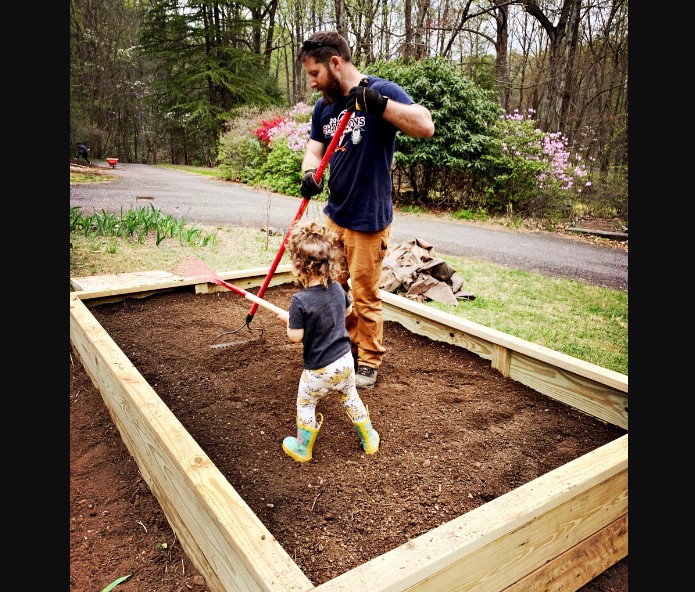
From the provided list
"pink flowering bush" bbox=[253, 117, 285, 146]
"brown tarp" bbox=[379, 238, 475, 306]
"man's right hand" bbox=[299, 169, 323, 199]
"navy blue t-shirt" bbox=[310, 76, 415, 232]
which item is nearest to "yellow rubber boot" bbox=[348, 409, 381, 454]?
"navy blue t-shirt" bbox=[310, 76, 415, 232]

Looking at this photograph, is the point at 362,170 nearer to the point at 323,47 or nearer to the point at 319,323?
the point at 323,47

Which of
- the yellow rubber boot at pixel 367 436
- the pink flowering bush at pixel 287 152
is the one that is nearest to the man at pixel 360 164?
the yellow rubber boot at pixel 367 436

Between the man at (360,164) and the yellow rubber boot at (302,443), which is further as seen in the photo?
the man at (360,164)

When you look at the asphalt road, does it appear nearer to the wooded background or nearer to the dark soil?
the dark soil

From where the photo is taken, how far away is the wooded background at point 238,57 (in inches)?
625

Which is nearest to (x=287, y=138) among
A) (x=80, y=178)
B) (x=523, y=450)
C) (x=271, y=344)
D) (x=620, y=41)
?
(x=80, y=178)

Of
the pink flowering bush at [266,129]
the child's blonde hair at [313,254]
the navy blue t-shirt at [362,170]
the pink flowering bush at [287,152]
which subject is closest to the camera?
the child's blonde hair at [313,254]

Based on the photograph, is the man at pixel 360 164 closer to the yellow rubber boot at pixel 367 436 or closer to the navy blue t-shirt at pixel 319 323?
the yellow rubber boot at pixel 367 436

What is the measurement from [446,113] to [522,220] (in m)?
2.49

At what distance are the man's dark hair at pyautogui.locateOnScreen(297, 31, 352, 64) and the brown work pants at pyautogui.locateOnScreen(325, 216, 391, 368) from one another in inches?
31.7

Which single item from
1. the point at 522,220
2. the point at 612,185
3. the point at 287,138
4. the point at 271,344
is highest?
the point at 287,138

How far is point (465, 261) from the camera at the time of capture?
6336 mm

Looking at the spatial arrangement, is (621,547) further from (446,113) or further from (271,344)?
(446,113)

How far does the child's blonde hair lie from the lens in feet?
6.29
